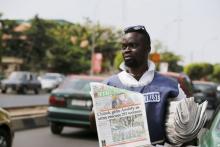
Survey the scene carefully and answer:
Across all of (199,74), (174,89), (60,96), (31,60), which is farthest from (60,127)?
(199,74)

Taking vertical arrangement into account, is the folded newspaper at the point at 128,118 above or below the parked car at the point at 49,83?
above

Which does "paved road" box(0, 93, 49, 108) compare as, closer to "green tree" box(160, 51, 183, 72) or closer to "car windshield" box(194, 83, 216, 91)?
"car windshield" box(194, 83, 216, 91)

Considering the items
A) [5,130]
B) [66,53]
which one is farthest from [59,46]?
[5,130]

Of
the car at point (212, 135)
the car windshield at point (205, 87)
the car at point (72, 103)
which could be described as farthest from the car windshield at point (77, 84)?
the car windshield at point (205, 87)

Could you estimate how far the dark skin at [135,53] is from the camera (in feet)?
11.6

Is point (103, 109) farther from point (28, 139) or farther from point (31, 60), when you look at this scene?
point (31, 60)

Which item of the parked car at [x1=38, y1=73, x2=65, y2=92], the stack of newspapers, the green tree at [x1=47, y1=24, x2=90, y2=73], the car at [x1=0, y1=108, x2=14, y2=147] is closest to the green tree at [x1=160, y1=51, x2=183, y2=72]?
the green tree at [x1=47, y1=24, x2=90, y2=73]

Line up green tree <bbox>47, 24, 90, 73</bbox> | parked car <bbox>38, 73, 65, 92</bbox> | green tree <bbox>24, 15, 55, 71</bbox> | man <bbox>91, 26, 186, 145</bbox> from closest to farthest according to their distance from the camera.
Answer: man <bbox>91, 26, 186, 145</bbox> < parked car <bbox>38, 73, 65, 92</bbox> < green tree <bbox>24, 15, 55, 71</bbox> < green tree <bbox>47, 24, 90, 73</bbox>

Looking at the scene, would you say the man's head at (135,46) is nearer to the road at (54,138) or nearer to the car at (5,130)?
the car at (5,130)

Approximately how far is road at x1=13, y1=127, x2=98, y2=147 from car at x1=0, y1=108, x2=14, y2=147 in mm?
2530

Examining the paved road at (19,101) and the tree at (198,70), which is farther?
the tree at (198,70)

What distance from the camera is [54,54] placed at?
76188mm

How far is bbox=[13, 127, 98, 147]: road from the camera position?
468 inches

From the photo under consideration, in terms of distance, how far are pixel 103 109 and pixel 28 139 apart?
952 cm
